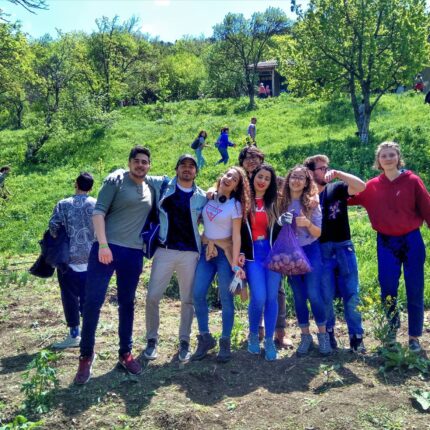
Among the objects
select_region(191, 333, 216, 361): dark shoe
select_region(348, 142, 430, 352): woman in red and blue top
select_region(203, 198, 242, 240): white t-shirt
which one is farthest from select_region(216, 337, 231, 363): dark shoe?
select_region(348, 142, 430, 352): woman in red and blue top

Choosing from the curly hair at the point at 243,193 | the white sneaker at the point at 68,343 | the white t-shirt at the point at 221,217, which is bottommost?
the white sneaker at the point at 68,343

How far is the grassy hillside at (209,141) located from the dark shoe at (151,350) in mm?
5017

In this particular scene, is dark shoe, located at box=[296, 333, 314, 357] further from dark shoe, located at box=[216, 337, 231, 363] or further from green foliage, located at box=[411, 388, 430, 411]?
green foliage, located at box=[411, 388, 430, 411]

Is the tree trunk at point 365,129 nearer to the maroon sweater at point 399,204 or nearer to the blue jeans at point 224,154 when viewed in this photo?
the blue jeans at point 224,154

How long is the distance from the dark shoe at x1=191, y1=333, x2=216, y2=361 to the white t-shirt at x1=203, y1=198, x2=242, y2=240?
96 cm

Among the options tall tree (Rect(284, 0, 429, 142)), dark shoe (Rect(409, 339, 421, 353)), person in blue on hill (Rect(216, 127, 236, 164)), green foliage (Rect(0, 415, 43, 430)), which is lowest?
dark shoe (Rect(409, 339, 421, 353))

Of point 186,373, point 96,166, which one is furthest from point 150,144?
point 186,373

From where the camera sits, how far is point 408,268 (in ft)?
15.9

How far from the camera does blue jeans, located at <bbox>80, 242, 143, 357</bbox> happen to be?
14.2 feet

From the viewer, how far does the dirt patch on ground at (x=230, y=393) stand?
12.1ft

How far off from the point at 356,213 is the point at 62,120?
61.8 feet

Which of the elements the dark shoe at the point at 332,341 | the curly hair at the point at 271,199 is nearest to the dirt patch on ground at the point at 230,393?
the dark shoe at the point at 332,341

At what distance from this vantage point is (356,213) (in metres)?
11.4

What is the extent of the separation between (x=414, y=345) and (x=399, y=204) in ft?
4.39
